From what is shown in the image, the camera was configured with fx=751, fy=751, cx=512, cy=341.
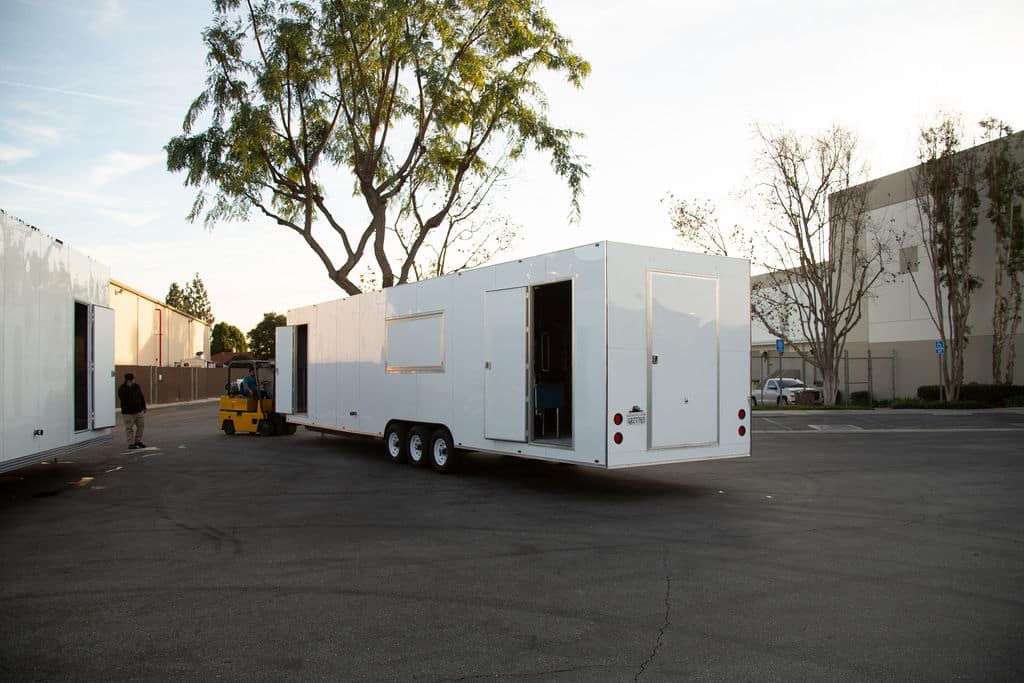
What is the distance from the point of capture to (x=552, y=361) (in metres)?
12.8

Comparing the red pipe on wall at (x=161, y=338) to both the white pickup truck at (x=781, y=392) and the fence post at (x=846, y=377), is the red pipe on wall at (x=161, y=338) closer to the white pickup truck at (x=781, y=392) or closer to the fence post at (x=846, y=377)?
the white pickup truck at (x=781, y=392)

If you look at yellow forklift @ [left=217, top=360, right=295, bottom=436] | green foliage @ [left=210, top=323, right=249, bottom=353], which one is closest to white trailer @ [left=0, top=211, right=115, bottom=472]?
yellow forklift @ [left=217, top=360, right=295, bottom=436]

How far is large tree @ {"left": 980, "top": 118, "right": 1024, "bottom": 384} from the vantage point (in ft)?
97.4

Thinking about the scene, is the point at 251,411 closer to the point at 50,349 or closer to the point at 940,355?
the point at 50,349

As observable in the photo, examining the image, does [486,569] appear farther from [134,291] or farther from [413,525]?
[134,291]

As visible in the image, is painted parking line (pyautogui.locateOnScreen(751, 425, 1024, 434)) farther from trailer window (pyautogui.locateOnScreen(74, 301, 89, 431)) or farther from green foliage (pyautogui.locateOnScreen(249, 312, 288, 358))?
green foliage (pyautogui.locateOnScreen(249, 312, 288, 358))

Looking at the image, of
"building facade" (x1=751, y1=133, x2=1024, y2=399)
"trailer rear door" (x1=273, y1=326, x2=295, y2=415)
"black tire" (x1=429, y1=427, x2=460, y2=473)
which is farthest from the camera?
"building facade" (x1=751, y1=133, x2=1024, y2=399)

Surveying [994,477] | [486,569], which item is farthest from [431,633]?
[994,477]

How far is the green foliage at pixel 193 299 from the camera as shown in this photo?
120 meters

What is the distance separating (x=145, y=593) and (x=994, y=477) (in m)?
11.8

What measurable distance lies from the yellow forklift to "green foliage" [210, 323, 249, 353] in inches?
3624

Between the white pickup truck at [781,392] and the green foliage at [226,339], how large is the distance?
3480 inches

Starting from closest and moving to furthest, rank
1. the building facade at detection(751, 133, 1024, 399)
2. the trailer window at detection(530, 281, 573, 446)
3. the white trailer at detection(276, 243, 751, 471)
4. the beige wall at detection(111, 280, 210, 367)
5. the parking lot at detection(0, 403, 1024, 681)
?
the parking lot at detection(0, 403, 1024, 681) < the white trailer at detection(276, 243, 751, 471) < the trailer window at detection(530, 281, 573, 446) < the building facade at detection(751, 133, 1024, 399) < the beige wall at detection(111, 280, 210, 367)

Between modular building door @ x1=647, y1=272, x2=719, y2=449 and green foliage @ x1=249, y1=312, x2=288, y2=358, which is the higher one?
green foliage @ x1=249, y1=312, x2=288, y2=358
